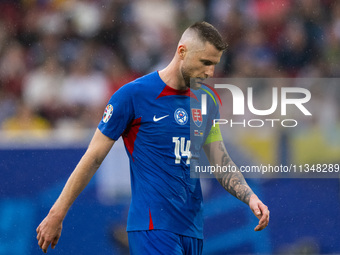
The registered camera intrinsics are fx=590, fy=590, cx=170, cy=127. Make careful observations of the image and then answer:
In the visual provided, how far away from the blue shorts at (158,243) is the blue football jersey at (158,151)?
3 cm

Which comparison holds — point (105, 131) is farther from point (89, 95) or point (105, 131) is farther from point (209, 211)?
point (89, 95)

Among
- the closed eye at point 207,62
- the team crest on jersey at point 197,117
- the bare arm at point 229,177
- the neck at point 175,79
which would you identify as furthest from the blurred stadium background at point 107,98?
the closed eye at point 207,62

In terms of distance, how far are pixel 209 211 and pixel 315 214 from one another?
1012 mm

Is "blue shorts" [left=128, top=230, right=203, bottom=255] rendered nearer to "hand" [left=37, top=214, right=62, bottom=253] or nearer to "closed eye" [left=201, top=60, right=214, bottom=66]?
"hand" [left=37, top=214, right=62, bottom=253]

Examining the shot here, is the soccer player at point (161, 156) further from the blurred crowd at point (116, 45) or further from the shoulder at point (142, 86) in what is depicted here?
the blurred crowd at point (116, 45)

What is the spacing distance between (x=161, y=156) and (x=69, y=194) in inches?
22.5

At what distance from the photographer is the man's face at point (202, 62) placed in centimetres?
350

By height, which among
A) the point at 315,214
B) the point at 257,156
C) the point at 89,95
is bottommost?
the point at 315,214

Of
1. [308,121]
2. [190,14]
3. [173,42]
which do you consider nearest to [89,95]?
[173,42]

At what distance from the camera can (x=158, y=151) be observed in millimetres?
3436

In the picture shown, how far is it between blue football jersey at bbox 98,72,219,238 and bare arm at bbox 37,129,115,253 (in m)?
0.09

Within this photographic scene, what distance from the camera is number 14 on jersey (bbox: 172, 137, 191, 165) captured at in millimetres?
3455

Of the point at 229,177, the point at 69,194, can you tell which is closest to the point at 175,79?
the point at 229,177

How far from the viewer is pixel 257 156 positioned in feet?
18.8
